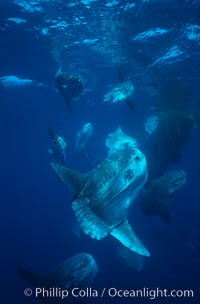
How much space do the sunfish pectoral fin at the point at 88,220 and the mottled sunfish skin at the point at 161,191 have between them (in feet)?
12.6

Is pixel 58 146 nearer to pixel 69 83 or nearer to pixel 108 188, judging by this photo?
pixel 69 83

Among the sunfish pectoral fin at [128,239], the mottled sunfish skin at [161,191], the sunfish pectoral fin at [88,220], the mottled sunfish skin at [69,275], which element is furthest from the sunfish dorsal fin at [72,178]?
the mottled sunfish skin at [161,191]

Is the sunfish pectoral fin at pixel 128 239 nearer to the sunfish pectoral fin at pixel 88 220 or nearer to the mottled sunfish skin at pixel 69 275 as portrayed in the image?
the sunfish pectoral fin at pixel 88 220

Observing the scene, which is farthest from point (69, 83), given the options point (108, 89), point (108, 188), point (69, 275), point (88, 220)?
point (108, 89)

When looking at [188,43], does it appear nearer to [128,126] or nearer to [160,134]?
[160,134]

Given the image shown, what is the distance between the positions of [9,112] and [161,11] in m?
22.3

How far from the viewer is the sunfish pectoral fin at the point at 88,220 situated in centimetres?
607

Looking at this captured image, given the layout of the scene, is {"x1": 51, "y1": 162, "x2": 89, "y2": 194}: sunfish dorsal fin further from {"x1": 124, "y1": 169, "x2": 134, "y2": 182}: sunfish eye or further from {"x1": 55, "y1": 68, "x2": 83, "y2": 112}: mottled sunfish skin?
{"x1": 55, "y1": 68, "x2": 83, "y2": 112}: mottled sunfish skin

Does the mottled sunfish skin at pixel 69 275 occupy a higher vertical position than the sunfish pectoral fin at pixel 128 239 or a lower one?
lower

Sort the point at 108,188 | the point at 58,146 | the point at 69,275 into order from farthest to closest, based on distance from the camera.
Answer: the point at 69,275 → the point at 58,146 → the point at 108,188

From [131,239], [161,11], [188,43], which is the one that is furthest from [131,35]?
[131,239]

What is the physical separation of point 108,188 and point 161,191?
12.7ft

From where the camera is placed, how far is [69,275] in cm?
904

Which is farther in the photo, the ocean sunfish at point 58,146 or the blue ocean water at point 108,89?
the blue ocean water at point 108,89
